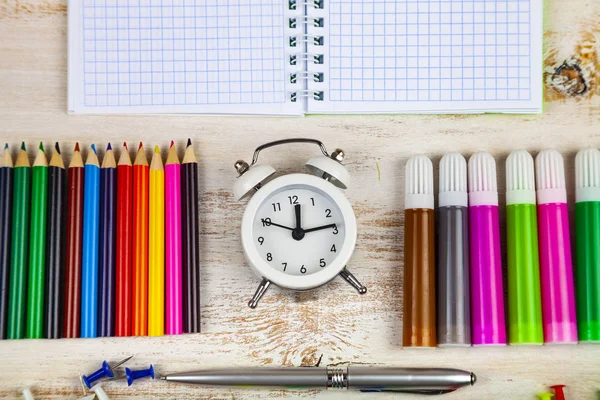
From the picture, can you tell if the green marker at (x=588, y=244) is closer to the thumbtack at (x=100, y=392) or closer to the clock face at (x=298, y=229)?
the clock face at (x=298, y=229)

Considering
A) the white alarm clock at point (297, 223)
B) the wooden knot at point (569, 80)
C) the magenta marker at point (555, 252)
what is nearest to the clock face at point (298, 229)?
the white alarm clock at point (297, 223)

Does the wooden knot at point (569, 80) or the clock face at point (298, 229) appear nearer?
the clock face at point (298, 229)

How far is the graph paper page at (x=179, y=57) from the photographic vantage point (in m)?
1.20

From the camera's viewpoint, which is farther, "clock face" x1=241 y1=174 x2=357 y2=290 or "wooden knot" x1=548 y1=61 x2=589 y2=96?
"wooden knot" x1=548 y1=61 x2=589 y2=96

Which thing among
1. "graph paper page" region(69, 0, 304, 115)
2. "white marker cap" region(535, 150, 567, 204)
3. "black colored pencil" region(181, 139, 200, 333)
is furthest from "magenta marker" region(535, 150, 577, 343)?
"black colored pencil" region(181, 139, 200, 333)

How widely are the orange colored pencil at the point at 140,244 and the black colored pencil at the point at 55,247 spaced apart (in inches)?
4.6

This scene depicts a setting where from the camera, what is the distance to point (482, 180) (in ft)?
3.80

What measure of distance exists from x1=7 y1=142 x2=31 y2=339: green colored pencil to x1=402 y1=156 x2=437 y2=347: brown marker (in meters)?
0.60

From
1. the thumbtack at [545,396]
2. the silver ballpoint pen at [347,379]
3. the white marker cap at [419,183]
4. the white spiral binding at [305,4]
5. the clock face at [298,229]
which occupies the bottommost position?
the thumbtack at [545,396]

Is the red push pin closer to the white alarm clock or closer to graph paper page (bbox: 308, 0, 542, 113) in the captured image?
the white alarm clock

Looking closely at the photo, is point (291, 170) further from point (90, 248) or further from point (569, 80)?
point (569, 80)

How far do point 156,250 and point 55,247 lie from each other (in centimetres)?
16

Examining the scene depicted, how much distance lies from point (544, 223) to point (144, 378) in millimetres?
675

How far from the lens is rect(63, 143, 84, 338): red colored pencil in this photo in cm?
114
